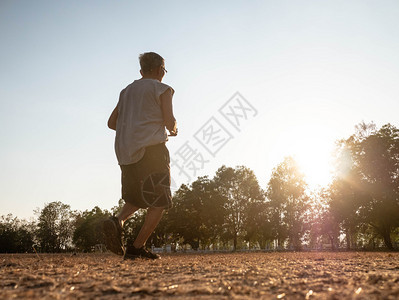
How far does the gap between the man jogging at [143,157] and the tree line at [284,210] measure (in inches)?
1331

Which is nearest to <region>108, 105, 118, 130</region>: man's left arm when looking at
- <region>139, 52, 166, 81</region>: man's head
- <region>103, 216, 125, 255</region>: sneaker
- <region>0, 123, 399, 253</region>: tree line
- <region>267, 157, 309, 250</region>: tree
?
<region>139, 52, 166, 81</region>: man's head

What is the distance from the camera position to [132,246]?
4398 mm

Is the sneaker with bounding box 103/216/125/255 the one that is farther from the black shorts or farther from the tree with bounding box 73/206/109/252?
the tree with bounding box 73/206/109/252

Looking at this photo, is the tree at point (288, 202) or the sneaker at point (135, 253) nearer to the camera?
the sneaker at point (135, 253)

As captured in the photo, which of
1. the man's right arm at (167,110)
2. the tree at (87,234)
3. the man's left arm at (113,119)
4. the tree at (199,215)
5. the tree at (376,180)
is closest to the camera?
the man's right arm at (167,110)

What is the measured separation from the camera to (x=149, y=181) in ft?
14.0

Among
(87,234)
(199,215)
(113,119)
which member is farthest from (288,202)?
(113,119)

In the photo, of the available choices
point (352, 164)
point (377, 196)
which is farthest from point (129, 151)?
point (352, 164)

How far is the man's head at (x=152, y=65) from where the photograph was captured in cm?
484

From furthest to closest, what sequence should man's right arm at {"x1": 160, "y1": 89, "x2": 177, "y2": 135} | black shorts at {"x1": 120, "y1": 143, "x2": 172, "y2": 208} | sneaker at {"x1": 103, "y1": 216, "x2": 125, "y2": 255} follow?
man's right arm at {"x1": 160, "y1": 89, "x2": 177, "y2": 135}
black shorts at {"x1": 120, "y1": 143, "x2": 172, "y2": 208}
sneaker at {"x1": 103, "y1": 216, "x2": 125, "y2": 255}

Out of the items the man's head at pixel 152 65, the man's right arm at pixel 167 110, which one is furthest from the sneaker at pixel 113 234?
the man's head at pixel 152 65

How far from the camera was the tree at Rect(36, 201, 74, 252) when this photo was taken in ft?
238

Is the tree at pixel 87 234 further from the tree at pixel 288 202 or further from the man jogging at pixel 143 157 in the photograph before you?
the man jogging at pixel 143 157

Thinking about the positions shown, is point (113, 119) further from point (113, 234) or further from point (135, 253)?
point (135, 253)
